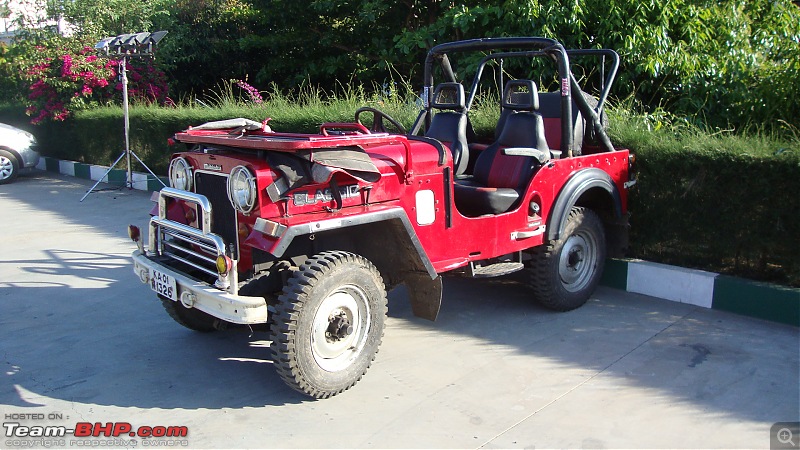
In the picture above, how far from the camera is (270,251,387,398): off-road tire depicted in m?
3.83

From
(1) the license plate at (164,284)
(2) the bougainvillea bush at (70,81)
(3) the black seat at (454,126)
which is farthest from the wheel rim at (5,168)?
(1) the license plate at (164,284)

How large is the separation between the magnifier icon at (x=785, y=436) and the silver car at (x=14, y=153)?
44.1 ft

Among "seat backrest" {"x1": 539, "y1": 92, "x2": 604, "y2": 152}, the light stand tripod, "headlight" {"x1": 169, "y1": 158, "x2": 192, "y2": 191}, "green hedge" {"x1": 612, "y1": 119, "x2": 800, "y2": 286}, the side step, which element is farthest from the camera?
the light stand tripod

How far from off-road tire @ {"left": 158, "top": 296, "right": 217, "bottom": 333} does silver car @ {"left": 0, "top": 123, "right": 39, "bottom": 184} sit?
10.1 metres

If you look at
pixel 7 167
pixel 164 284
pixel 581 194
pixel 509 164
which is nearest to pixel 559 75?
pixel 509 164

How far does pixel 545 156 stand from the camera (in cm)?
520

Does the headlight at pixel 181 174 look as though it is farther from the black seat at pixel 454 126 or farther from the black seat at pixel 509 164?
the black seat at pixel 454 126

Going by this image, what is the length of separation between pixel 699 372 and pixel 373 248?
223cm

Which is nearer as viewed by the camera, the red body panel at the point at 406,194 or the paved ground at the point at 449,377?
the paved ground at the point at 449,377

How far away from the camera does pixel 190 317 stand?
493 centimetres

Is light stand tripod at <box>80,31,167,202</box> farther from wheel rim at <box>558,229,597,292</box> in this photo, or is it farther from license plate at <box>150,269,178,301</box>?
wheel rim at <box>558,229,597,292</box>

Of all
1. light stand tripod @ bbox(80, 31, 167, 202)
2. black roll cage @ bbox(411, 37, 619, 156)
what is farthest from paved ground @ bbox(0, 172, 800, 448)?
light stand tripod @ bbox(80, 31, 167, 202)

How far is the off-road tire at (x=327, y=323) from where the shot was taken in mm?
3830

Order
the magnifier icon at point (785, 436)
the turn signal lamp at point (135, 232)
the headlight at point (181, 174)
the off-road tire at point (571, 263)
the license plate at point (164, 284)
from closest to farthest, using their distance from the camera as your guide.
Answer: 1. the magnifier icon at point (785, 436)
2. the license plate at point (164, 284)
3. the headlight at point (181, 174)
4. the turn signal lamp at point (135, 232)
5. the off-road tire at point (571, 263)
